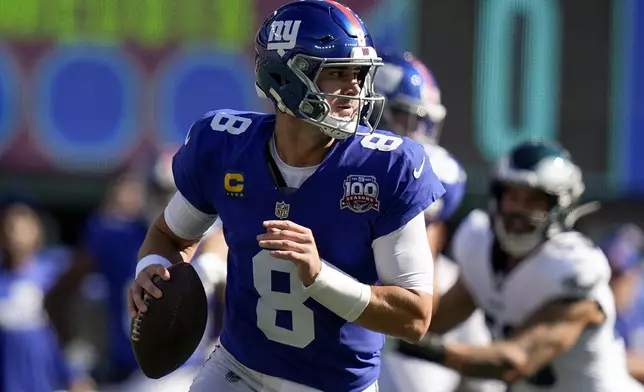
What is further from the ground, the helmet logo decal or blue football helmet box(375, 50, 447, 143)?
the helmet logo decal

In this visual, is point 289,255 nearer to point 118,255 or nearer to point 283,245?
point 283,245

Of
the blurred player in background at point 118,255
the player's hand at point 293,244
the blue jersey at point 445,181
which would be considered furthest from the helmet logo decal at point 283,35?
the blurred player in background at point 118,255

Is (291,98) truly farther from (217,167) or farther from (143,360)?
(143,360)

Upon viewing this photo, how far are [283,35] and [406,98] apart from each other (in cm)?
135

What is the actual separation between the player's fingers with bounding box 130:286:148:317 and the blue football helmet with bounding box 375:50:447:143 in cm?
157

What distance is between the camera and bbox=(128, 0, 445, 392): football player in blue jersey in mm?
3586

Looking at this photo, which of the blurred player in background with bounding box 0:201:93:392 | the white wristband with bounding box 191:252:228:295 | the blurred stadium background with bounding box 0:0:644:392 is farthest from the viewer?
Answer: the blurred stadium background with bounding box 0:0:644:392

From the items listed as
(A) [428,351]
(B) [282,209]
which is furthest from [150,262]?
(A) [428,351]

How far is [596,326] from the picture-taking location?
4605 millimetres

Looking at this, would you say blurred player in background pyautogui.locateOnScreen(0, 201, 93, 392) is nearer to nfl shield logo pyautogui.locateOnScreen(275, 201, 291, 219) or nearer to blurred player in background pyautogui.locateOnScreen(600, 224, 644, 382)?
blurred player in background pyautogui.locateOnScreen(600, 224, 644, 382)

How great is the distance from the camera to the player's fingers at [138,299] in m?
3.70

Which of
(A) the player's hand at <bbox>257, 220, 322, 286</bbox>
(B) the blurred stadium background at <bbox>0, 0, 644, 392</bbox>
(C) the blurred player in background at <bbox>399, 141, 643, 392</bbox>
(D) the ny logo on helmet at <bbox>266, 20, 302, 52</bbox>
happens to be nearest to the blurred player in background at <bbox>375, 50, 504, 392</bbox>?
(C) the blurred player in background at <bbox>399, 141, 643, 392</bbox>

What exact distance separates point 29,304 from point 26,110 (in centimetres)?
240

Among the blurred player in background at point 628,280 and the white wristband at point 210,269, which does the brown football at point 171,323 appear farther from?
the blurred player in background at point 628,280
